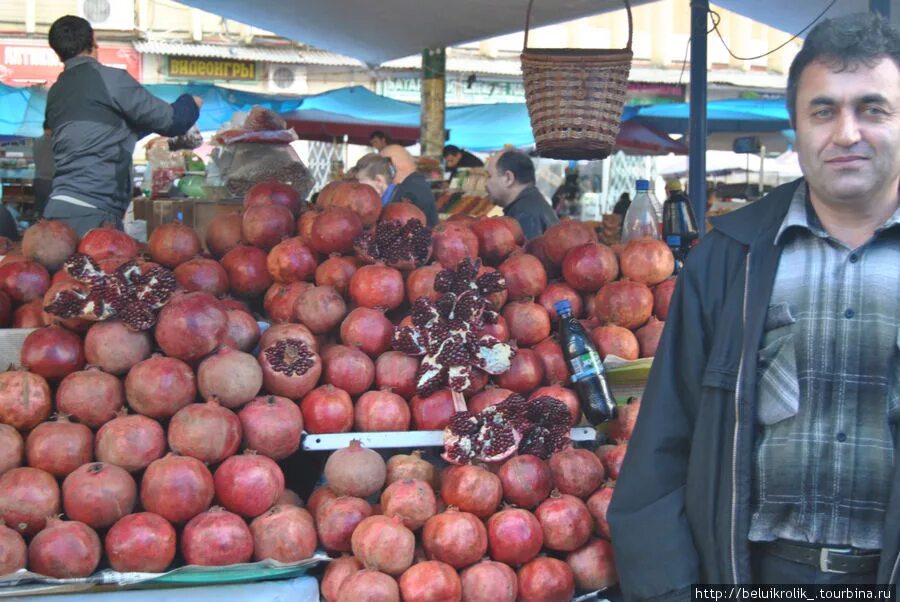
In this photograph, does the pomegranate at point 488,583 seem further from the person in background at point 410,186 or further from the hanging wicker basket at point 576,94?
the person in background at point 410,186

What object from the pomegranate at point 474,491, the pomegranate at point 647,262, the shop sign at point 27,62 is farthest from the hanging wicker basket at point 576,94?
the shop sign at point 27,62

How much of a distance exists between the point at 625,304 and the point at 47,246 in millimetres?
2132

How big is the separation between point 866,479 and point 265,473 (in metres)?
1.67

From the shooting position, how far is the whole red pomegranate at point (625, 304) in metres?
3.28

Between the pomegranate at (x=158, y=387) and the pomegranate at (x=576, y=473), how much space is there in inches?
46.6

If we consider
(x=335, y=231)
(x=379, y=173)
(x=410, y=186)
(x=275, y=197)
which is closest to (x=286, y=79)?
(x=379, y=173)

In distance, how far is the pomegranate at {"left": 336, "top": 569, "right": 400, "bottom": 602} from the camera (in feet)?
8.21

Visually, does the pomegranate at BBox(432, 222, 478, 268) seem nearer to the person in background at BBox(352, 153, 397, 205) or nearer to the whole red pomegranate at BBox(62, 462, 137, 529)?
the whole red pomegranate at BBox(62, 462, 137, 529)

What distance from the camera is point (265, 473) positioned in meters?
2.72

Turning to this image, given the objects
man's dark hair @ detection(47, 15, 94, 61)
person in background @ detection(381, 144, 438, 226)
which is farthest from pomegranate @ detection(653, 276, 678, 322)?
man's dark hair @ detection(47, 15, 94, 61)

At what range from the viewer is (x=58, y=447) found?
266cm

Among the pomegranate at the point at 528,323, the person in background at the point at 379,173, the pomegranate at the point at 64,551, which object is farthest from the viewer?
the person in background at the point at 379,173

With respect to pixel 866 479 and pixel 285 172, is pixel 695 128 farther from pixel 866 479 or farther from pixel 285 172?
pixel 866 479

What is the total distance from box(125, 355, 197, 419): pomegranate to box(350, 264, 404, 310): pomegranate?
2.28 feet
